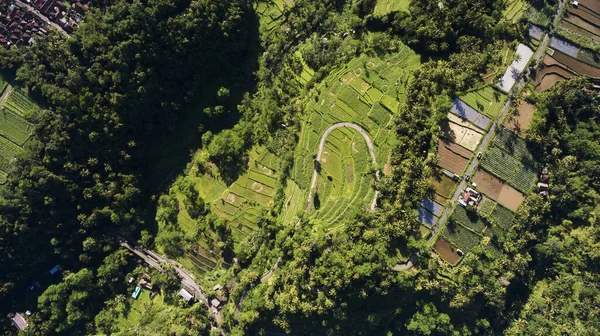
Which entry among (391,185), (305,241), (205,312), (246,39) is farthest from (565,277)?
(246,39)

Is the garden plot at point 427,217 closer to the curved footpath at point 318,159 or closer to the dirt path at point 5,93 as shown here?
the curved footpath at point 318,159

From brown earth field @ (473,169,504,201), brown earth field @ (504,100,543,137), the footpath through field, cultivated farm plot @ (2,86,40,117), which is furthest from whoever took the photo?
cultivated farm plot @ (2,86,40,117)

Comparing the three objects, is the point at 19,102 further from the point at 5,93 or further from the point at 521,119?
the point at 521,119

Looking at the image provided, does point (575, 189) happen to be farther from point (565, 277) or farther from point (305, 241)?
point (305, 241)

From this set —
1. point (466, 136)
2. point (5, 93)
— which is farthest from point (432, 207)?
point (5, 93)

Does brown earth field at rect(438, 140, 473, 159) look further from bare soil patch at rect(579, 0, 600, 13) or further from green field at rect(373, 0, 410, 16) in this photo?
bare soil patch at rect(579, 0, 600, 13)

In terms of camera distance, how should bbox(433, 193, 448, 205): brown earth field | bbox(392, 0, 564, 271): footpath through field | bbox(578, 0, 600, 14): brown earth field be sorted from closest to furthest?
1. bbox(392, 0, 564, 271): footpath through field
2. bbox(433, 193, 448, 205): brown earth field
3. bbox(578, 0, 600, 14): brown earth field

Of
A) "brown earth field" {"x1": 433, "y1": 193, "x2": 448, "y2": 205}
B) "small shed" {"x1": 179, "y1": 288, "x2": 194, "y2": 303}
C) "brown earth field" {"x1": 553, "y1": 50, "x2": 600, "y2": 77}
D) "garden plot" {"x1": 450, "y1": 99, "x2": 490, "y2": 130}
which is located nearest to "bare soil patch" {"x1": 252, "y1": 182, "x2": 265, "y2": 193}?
"small shed" {"x1": 179, "y1": 288, "x2": 194, "y2": 303}

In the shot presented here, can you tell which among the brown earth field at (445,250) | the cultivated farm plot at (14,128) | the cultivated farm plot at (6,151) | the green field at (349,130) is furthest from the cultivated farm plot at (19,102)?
the brown earth field at (445,250)
